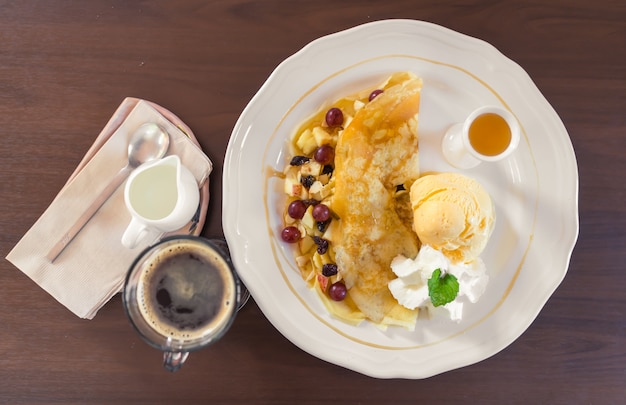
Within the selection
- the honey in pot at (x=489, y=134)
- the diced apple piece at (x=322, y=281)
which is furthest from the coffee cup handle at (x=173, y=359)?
the honey in pot at (x=489, y=134)

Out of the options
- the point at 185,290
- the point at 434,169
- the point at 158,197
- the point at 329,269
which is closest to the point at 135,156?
the point at 158,197

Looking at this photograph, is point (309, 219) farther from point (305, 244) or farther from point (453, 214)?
point (453, 214)

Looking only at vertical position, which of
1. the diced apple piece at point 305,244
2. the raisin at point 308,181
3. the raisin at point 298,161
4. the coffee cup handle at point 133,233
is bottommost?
the diced apple piece at point 305,244

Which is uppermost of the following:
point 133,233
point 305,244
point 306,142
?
point 306,142

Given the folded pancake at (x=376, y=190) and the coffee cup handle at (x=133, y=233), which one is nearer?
the coffee cup handle at (x=133, y=233)

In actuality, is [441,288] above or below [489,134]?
below

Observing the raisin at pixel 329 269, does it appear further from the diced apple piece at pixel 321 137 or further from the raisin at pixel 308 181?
the diced apple piece at pixel 321 137

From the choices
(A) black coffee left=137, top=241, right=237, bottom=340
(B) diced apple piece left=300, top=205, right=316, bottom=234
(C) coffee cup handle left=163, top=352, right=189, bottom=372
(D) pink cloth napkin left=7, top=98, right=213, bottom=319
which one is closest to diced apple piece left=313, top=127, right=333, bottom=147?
(B) diced apple piece left=300, top=205, right=316, bottom=234
